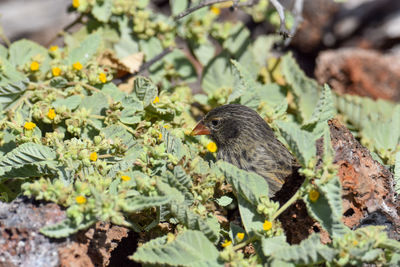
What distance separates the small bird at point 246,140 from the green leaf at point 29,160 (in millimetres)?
1077

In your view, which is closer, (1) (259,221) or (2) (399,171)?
(1) (259,221)

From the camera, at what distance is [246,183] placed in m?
2.70

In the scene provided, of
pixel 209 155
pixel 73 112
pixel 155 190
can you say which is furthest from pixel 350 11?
pixel 155 190

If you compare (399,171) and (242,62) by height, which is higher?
(242,62)

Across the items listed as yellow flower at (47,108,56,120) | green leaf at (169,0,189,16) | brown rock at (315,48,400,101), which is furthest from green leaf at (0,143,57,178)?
brown rock at (315,48,400,101)

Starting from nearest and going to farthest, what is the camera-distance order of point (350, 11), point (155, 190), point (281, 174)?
point (155, 190), point (281, 174), point (350, 11)

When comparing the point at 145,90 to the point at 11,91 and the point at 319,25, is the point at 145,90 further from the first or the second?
the point at 319,25

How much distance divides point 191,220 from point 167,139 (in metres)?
0.62

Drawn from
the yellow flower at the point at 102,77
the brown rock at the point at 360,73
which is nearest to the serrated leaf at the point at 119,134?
the yellow flower at the point at 102,77

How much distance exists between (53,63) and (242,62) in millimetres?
1520

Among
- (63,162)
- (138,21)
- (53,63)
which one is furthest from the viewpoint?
(138,21)

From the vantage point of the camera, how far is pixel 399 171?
10.6 ft

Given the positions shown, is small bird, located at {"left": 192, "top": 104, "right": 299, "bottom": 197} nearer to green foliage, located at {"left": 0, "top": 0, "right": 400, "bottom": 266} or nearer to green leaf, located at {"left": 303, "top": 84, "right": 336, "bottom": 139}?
green foliage, located at {"left": 0, "top": 0, "right": 400, "bottom": 266}

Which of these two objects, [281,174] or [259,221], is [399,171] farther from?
[259,221]
